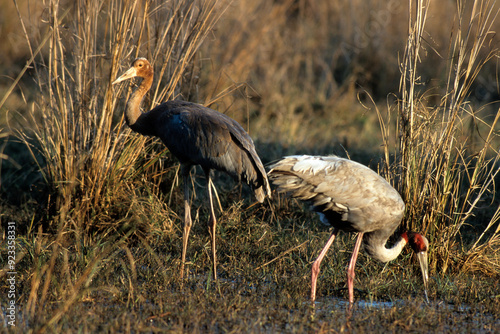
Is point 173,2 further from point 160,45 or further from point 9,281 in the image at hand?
point 9,281

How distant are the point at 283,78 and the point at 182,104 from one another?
471 cm

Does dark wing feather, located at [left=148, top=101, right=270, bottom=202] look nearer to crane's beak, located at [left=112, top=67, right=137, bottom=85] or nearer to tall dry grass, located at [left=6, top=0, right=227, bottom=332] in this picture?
crane's beak, located at [left=112, top=67, right=137, bottom=85]

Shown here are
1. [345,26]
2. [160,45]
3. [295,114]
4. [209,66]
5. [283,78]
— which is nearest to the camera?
[160,45]

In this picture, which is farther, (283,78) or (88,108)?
(283,78)

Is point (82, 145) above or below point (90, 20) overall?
below

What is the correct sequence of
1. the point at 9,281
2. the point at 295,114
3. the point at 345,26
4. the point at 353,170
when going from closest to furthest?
1. the point at 9,281
2. the point at 353,170
3. the point at 295,114
4. the point at 345,26

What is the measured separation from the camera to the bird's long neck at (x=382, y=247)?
4.49m

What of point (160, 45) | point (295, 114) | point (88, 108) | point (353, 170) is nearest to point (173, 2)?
point (160, 45)

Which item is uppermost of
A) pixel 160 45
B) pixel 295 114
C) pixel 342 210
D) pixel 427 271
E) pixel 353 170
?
pixel 160 45

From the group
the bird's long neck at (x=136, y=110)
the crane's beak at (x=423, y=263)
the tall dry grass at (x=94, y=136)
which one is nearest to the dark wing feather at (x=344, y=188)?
the crane's beak at (x=423, y=263)

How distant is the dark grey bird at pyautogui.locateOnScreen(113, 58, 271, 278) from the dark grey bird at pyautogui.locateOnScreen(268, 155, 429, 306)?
204 millimetres

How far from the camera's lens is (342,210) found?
4.42 metres

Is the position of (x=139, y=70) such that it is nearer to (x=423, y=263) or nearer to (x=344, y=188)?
(x=344, y=188)

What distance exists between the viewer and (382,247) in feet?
14.7
